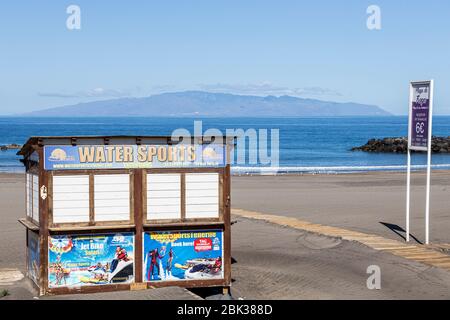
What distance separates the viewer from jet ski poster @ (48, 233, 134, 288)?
9.94 meters

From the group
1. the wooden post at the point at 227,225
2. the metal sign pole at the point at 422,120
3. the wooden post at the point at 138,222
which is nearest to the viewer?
the wooden post at the point at 138,222

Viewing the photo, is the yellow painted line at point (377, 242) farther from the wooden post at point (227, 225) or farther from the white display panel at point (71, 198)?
the white display panel at point (71, 198)

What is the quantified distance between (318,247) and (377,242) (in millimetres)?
1367

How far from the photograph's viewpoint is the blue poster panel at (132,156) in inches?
389

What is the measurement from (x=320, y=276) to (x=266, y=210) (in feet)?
30.5

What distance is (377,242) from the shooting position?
14875mm

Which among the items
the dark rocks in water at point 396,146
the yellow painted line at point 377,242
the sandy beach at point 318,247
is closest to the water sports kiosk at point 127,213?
the sandy beach at point 318,247

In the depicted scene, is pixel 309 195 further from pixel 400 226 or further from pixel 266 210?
pixel 400 226

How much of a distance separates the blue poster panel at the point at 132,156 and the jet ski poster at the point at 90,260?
39.4 inches

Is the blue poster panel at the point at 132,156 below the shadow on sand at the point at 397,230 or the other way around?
the other way around

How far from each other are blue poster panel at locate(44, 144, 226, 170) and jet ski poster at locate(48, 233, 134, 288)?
1000 millimetres

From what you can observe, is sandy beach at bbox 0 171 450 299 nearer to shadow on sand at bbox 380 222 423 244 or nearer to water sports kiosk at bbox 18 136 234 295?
shadow on sand at bbox 380 222 423 244

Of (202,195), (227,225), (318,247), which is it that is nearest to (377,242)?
(318,247)
